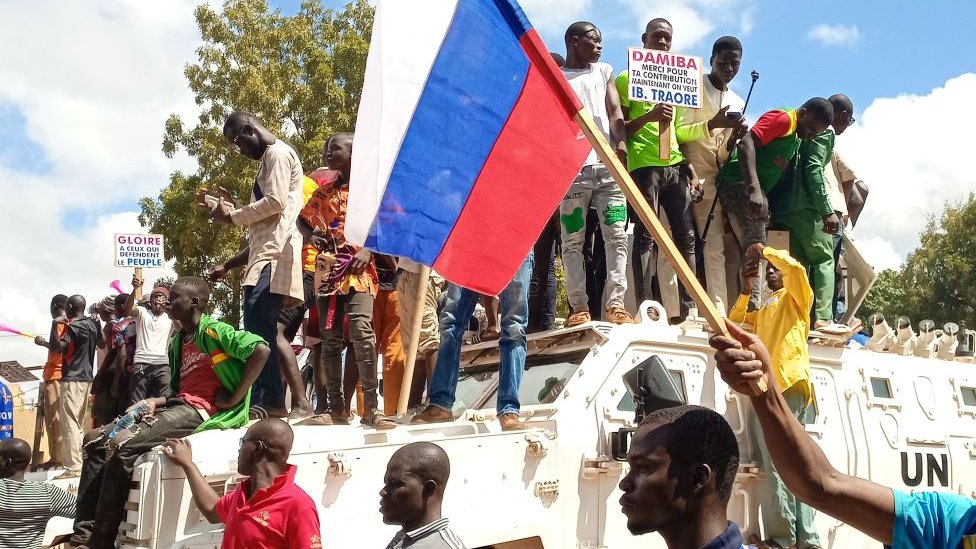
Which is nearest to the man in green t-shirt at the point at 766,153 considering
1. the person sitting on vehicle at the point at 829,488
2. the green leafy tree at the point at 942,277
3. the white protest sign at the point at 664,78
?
the white protest sign at the point at 664,78

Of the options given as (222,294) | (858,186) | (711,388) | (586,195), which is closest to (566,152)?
(711,388)

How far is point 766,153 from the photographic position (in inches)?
322

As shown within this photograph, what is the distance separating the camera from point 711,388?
6383mm

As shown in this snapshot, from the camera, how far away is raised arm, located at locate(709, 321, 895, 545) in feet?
8.06

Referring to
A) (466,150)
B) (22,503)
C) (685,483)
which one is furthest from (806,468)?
(22,503)

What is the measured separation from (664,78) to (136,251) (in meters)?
6.39

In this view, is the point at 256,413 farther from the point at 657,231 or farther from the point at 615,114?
the point at 615,114

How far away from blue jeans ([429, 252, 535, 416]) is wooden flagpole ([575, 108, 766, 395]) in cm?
200

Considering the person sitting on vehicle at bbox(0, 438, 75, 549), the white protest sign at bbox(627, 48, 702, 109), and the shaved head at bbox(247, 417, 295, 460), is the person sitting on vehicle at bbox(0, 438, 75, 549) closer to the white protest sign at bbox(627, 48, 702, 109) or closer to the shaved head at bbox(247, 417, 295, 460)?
the shaved head at bbox(247, 417, 295, 460)

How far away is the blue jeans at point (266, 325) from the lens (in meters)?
6.16

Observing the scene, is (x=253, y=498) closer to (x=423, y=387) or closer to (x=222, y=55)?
(x=423, y=387)

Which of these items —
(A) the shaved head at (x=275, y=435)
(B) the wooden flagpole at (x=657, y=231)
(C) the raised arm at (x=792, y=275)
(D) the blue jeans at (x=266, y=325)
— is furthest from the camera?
(D) the blue jeans at (x=266, y=325)

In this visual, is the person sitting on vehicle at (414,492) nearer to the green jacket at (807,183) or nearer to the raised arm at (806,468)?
the raised arm at (806,468)

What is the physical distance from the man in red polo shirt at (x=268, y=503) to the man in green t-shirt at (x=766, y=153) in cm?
494
